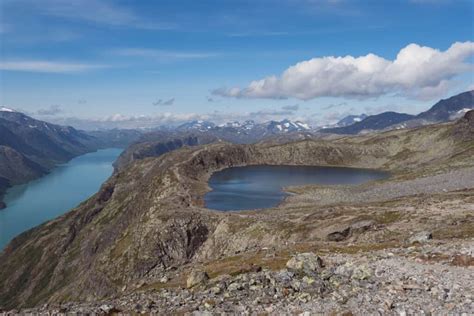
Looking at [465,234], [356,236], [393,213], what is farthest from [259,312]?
[393,213]

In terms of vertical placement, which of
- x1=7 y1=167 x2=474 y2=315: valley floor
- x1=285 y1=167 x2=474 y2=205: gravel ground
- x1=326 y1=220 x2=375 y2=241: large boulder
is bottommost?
x1=285 y1=167 x2=474 y2=205: gravel ground

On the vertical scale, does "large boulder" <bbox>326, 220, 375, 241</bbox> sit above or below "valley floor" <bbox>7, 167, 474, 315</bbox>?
below

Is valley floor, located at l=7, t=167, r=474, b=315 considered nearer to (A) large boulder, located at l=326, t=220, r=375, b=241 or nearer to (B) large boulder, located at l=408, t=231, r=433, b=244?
(B) large boulder, located at l=408, t=231, r=433, b=244

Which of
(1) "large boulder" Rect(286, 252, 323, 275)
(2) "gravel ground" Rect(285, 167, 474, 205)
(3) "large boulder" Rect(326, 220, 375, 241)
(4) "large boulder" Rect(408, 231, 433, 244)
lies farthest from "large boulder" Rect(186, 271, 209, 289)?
(2) "gravel ground" Rect(285, 167, 474, 205)

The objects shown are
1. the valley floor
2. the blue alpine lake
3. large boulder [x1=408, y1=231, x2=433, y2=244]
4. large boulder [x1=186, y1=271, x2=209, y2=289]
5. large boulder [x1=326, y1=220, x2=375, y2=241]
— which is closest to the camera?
the valley floor

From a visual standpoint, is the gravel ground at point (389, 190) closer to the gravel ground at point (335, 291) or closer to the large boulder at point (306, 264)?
the large boulder at point (306, 264)

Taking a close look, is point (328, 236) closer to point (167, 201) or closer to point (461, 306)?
point (461, 306)

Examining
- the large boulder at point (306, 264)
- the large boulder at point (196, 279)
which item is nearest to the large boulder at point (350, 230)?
the large boulder at point (306, 264)

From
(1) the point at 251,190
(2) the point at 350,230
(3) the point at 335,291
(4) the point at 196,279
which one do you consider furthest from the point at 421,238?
(1) the point at 251,190
